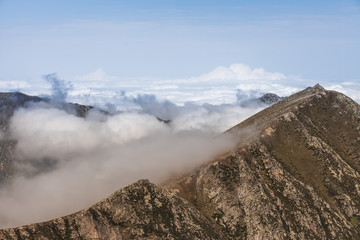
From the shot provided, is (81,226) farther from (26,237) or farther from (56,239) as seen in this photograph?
(26,237)

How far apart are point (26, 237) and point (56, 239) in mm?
13646

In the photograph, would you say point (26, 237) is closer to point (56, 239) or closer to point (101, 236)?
point (56, 239)

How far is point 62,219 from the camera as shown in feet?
646

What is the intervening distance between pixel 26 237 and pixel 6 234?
350 inches

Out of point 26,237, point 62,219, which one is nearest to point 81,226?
point 62,219

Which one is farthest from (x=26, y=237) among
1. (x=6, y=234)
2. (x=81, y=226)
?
(x=81, y=226)

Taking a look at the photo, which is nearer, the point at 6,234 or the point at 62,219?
the point at 6,234

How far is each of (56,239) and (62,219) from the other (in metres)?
11.7

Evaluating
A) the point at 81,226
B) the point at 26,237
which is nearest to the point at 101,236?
the point at 81,226

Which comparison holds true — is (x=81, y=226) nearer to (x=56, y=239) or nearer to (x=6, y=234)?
(x=56, y=239)

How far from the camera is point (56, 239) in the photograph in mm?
187625

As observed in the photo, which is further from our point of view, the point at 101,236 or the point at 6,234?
the point at 101,236

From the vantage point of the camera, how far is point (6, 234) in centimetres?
18012

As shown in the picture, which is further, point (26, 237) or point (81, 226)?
point (81, 226)
